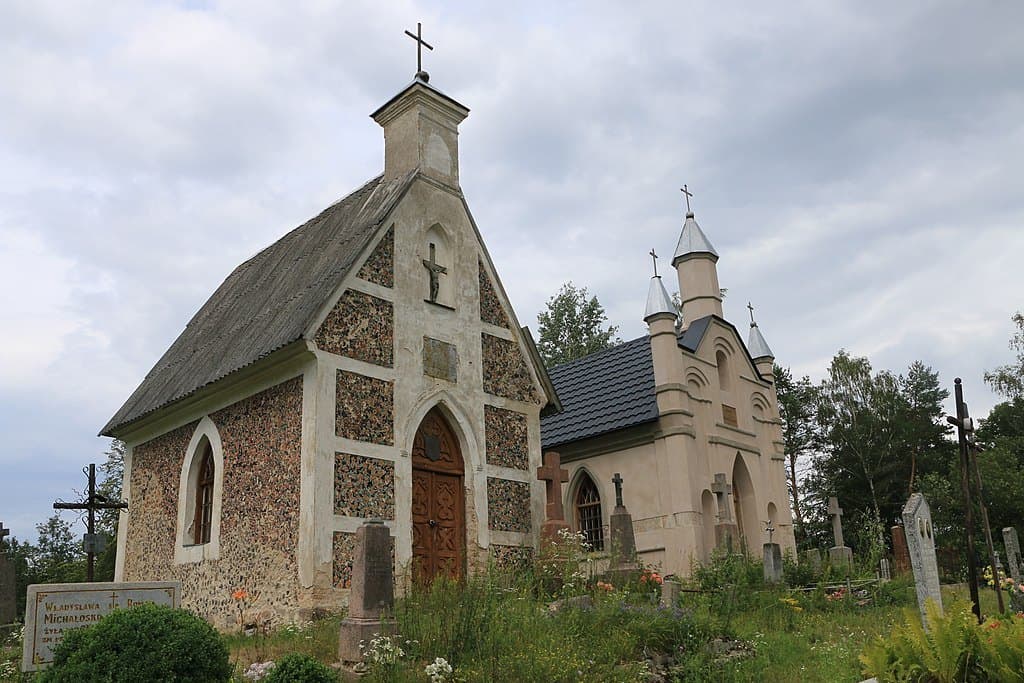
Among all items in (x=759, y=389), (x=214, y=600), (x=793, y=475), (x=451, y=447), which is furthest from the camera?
(x=793, y=475)

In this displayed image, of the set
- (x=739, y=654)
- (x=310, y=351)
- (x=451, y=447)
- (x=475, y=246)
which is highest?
(x=475, y=246)

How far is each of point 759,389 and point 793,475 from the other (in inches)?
799

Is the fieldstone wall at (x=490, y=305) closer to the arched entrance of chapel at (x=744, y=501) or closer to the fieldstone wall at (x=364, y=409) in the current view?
the fieldstone wall at (x=364, y=409)

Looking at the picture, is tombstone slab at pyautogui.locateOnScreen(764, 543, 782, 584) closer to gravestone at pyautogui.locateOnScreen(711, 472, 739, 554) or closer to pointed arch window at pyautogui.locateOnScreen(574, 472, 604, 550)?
gravestone at pyautogui.locateOnScreen(711, 472, 739, 554)

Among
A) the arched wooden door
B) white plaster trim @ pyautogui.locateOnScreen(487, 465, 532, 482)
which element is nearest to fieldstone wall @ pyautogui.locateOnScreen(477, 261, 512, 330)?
the arched wooden door

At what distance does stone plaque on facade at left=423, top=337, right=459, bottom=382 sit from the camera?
14.6 m

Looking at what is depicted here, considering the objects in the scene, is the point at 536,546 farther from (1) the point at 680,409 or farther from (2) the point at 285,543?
(1) the point at 680,409

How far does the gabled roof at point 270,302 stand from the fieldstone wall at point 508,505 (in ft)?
14.4

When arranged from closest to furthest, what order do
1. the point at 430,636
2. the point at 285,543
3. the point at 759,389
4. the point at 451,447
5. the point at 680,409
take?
the point at 430,636, the point at 285,543, the point at 451,447, the point at 680,409, the point at 759,389

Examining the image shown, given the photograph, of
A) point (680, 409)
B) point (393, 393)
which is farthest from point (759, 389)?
point (393, 393)

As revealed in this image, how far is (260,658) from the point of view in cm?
955

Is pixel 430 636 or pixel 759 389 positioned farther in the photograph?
pixel 759 389

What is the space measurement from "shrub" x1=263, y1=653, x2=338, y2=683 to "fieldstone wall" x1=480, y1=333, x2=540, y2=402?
8114 mm

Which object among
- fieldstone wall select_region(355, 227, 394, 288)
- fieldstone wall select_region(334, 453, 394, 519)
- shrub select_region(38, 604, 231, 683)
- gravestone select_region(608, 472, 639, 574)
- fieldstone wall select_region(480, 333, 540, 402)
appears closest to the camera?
shrub select_region(38, 604, 231, 683)
